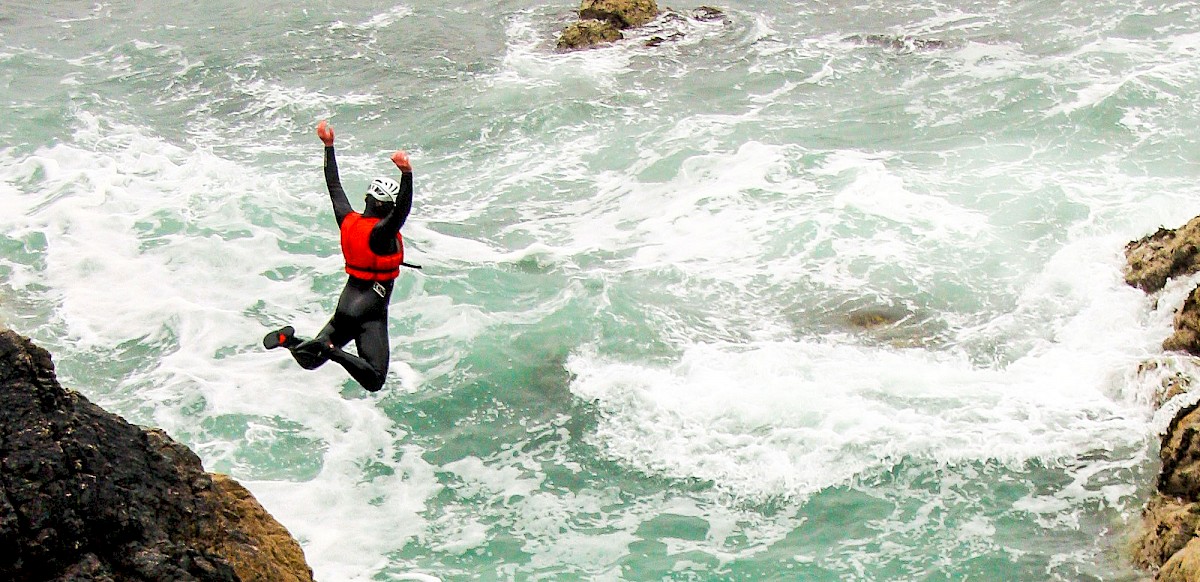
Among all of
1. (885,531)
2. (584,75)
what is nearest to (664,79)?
(584,75)

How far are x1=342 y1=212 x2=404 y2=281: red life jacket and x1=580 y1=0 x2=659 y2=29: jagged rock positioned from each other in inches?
684

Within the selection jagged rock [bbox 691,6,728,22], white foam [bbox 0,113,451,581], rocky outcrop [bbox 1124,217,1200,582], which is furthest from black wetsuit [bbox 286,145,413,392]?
jagged rock [bbox 691,6,728,22]

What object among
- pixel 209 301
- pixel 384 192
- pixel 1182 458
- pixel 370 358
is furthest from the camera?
pixel 209 301

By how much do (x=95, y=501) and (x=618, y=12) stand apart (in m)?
20.1

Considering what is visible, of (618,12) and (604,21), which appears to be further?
(618,12)

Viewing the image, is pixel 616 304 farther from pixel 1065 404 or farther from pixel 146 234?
pixel 146 234

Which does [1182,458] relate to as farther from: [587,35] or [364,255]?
[587,35]

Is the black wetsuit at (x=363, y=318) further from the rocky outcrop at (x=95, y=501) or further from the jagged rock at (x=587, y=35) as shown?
the jagged rock at (x=587, y=35)

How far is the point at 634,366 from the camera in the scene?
41.4 ft

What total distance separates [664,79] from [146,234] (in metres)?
10.0

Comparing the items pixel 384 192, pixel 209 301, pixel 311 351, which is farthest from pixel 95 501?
pixel 209 301

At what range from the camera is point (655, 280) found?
1461cm

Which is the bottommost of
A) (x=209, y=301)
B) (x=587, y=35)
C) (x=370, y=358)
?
(x=209, y=301)

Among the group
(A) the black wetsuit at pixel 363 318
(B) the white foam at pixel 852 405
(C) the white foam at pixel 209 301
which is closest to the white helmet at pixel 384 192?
(A) the black wetsuit at pixel 363 318
